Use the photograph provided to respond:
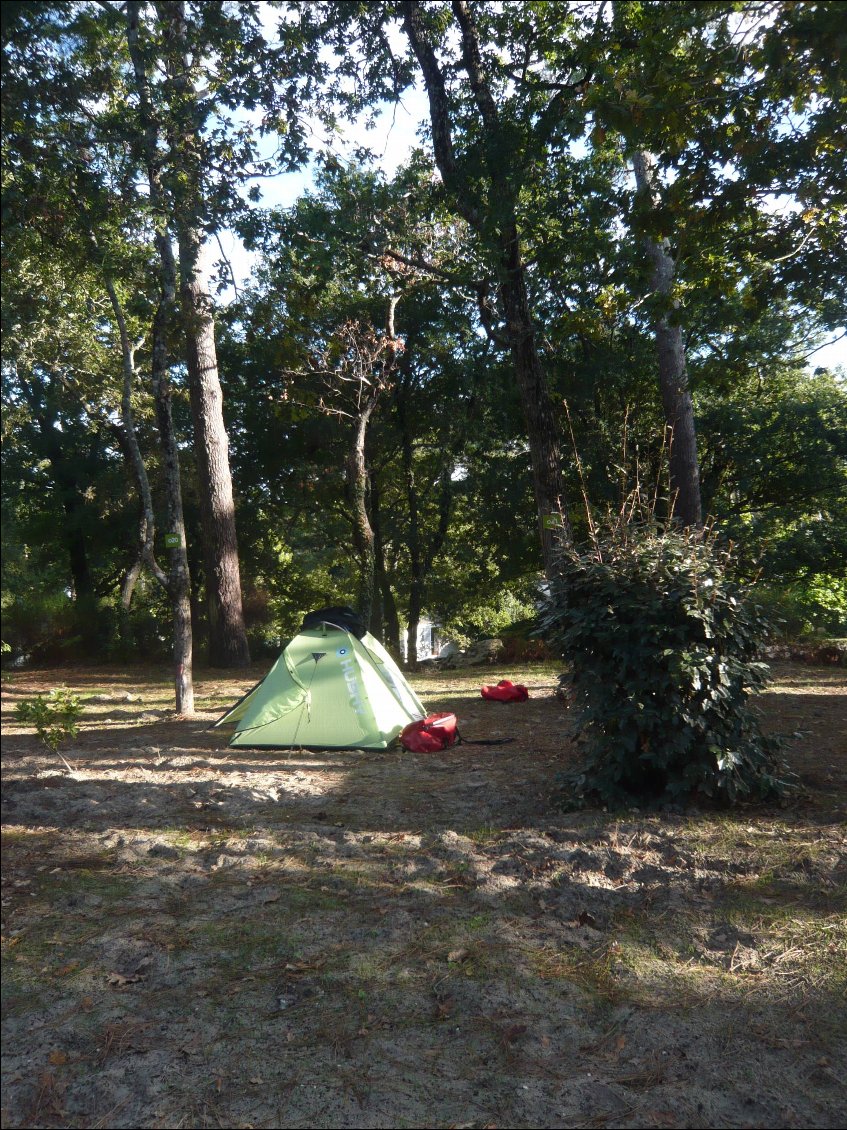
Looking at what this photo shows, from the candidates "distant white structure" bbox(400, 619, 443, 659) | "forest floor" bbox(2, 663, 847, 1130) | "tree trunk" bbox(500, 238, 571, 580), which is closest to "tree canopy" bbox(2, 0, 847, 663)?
A: "tree trunk" bbox(500, 238, 571, 580)

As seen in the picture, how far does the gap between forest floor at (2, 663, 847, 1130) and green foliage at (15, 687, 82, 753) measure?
1.74ft

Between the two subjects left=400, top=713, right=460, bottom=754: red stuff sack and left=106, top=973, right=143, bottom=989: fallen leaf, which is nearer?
left=106, top=973, right=143, bottom=989: fallen leaf

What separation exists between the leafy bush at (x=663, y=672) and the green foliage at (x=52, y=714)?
3.73 metres

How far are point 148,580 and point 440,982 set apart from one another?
22.1 meters

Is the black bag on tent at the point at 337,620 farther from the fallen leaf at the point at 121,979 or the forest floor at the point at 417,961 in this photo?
the fallen leaf at the point at 121,979

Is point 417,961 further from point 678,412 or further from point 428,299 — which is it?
point 428,299

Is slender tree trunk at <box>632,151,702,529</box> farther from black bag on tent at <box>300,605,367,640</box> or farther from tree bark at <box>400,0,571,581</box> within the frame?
black bag on tent at <box>300,605,367,640</box>

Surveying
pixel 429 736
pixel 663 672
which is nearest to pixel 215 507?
pixel 429 736

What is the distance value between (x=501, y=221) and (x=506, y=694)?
568 cm

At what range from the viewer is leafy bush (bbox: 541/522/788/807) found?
519 cm

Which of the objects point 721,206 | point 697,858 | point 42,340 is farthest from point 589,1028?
point 42,340

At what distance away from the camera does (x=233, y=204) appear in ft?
26.4

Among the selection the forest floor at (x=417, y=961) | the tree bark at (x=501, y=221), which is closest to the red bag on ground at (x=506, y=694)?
the tree bark at (x=501, y=221)

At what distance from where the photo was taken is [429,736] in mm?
8156
